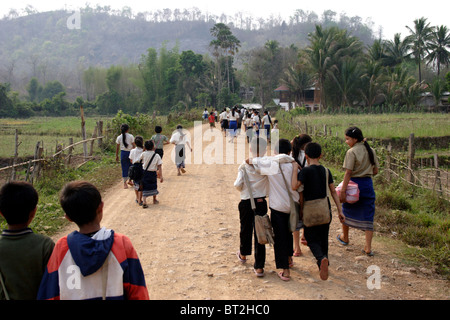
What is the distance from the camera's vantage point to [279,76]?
197 feet

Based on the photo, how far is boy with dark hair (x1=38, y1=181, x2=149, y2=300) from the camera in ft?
6.93

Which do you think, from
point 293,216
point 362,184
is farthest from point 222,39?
point 293,216

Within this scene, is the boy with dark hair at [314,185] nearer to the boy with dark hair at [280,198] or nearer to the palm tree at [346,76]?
the boy with dark hair at [280,198]

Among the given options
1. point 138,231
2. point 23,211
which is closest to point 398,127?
point 138,231

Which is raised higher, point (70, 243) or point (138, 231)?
point (70, 243)

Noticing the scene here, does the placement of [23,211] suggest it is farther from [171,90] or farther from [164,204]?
[171,90]

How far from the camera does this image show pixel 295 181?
4.29m

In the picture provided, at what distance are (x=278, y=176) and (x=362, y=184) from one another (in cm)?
136

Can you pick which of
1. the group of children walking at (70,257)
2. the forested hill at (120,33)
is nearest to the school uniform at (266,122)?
the group of children walking at (70,257)

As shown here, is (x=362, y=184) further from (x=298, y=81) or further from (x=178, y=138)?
(x=298, y=81)

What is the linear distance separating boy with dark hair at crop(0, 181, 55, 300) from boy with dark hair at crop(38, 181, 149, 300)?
8.2 inches

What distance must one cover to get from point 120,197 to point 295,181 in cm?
537

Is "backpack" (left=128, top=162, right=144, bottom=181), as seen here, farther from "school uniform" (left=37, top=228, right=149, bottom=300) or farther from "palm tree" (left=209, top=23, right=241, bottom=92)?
"palm tree" (left=209, top=23, right=241, bottom=92)
